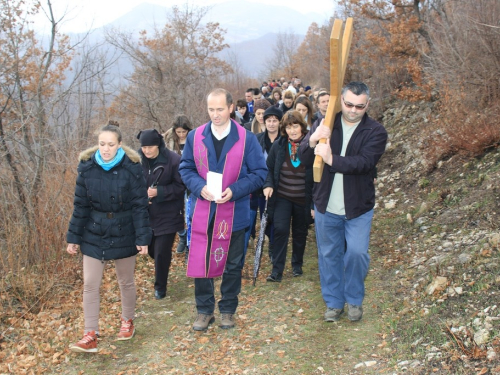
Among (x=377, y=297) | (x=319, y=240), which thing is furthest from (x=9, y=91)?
(x=377, y=297)

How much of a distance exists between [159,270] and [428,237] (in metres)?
3.45

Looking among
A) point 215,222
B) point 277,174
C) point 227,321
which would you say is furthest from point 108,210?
point 277,174

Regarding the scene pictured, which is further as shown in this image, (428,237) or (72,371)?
(428,237)

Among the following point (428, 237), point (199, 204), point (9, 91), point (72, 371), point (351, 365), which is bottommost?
point (72, 371)

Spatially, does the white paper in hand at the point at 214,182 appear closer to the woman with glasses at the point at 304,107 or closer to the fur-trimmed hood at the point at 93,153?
the fur-trimmed hood at the point at 93,153

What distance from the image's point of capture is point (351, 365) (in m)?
4.23

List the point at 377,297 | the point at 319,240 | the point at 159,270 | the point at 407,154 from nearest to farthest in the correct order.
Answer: the point at 319,240
the point at 377,297
the point at 159,270
the point at 407,154

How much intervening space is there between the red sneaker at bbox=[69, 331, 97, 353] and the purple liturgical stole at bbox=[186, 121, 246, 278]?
1038 millimetres

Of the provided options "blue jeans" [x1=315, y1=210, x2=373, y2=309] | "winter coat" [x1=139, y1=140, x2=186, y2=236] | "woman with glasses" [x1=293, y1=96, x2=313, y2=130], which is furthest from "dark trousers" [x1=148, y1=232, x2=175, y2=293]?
"woman with glasses" [x1=293, y1=96, x2=313, y2=130]

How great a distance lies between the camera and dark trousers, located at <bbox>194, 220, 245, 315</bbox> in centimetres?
494

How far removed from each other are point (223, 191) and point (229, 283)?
3.10ft

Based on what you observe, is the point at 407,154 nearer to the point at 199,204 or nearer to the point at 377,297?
the point at 377,297

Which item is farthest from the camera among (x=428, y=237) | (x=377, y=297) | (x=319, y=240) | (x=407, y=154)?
(x=407, y=154)

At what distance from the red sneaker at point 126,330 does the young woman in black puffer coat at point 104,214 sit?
0.34m
